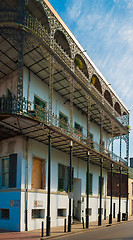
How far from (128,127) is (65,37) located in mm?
16838

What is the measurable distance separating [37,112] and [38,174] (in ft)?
15.3

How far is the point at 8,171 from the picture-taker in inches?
672

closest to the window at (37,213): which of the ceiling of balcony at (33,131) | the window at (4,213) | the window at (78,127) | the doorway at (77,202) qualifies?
the window at (4,213)

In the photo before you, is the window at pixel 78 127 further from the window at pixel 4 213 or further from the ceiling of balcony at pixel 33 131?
the window at pixel 4 213

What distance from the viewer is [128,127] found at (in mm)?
31109

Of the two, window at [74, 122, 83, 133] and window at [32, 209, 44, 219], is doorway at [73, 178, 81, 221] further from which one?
window at [32, 209, 44, 219]

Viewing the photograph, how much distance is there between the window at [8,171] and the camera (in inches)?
643

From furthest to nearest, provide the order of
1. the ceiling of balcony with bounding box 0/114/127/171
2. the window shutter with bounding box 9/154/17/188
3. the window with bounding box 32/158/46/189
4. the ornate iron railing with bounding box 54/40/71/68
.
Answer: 1. the window with bounding box 32/158/46/189
2. the ornate iron railing with bounding box 54/40/71/68
3. the window shutter with bounding box 9/154/17/188
4. the ceiling of balcony with bounding box 0/114/127/171

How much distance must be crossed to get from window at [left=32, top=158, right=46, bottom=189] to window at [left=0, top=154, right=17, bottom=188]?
1593 millimetres

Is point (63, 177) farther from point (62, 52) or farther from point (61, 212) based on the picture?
point (62, 52)

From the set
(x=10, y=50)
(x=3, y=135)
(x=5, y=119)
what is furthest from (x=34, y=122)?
(x=10, y=50)

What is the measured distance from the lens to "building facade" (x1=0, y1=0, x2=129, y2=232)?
14.3m

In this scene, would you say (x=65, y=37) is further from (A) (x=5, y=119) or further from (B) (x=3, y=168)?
(B) (x=3, y=168)

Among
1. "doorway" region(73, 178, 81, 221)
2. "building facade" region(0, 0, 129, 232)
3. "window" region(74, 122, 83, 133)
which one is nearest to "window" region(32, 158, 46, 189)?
"building facade" region(0, 0, 129, 232)
